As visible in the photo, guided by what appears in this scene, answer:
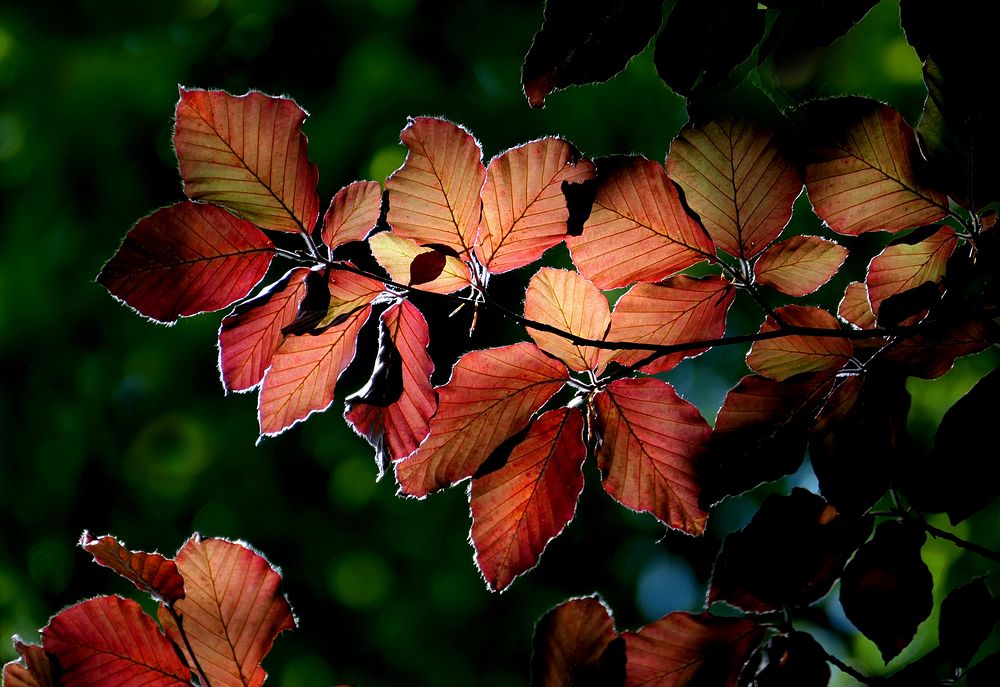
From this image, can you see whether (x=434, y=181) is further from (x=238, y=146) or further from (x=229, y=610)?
(x=229, y=610)

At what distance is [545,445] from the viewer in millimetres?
570

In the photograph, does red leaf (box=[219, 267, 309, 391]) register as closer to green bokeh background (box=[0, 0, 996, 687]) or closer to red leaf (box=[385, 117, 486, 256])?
red leaf (box=[385, 117, 486, 256])

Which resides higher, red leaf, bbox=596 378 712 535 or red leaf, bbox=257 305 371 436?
red leaf, bbox=257 305 371 436

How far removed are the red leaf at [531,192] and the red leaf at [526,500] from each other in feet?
0.47

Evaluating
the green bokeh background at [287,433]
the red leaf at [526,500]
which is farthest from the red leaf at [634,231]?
the green bokeh background at [287,433]

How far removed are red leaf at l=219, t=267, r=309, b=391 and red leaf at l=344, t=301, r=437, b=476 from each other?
8 cm

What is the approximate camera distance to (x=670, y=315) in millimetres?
563

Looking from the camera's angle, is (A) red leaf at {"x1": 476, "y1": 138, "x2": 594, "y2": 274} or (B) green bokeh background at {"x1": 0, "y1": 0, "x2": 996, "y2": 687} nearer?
(A) red leaf at {"x1": 476, "y1": 138, "x2": 594, "y2": 274}

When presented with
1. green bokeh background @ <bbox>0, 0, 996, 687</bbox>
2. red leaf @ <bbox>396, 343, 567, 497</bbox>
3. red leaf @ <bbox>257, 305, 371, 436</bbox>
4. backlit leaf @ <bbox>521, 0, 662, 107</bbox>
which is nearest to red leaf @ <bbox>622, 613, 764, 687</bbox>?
red leaf @ <bbox>396, 343, 567, 497</bbox>

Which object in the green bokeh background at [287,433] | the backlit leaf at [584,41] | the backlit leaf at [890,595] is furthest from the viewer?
the green bokeh background at [287,433]

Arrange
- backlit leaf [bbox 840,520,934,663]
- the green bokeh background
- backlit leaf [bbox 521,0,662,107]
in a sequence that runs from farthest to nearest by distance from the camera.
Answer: the green bokeh background
backlit leaf [bbox 840,520,934,663]
backlit leaf [bbox 521,0,662,107]

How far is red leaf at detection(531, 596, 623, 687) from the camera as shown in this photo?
1.79 ft

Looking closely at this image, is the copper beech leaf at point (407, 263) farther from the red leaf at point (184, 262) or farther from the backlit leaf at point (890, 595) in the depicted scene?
the backlit leaf at point (890, 595)

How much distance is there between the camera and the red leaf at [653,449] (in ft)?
1.81
